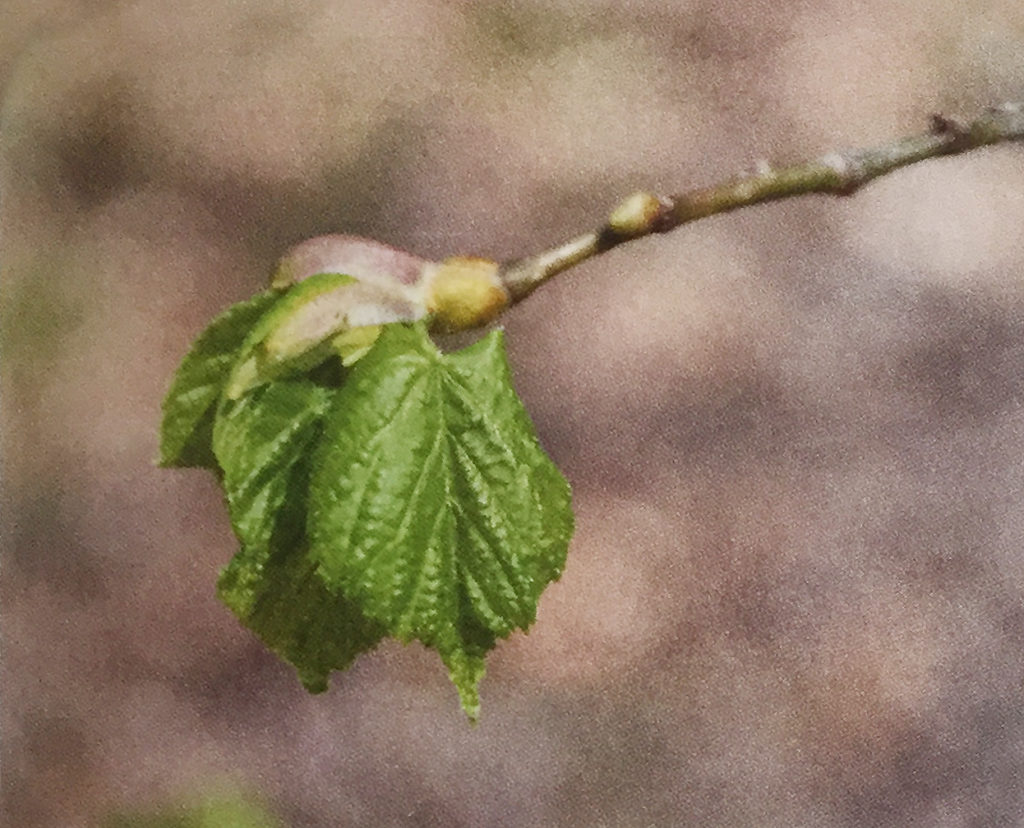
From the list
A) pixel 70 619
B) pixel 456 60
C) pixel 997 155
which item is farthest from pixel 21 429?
pixel 997 155

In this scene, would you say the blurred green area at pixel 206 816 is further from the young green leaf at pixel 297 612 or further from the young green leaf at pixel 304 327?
the young green leaf at pixel 304 327

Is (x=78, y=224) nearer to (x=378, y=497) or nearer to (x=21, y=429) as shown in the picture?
(x=21, y=429)

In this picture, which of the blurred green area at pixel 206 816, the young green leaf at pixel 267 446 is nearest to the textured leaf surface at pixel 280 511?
the young green leaf at pixel 267 446

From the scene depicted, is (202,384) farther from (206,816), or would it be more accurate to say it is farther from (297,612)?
(206,816)

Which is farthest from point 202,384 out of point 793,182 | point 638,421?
point 793,182

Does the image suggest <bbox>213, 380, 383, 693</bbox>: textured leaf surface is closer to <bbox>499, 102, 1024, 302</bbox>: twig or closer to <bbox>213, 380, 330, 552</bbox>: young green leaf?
<bbox>213, 380, 330, 552</bbox>: young green leaf

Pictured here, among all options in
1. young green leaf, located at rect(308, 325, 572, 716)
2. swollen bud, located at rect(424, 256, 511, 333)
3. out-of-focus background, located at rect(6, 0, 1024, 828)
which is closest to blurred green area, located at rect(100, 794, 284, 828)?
out-of-focus background, located at rect(6, 0, 1024, 828)
